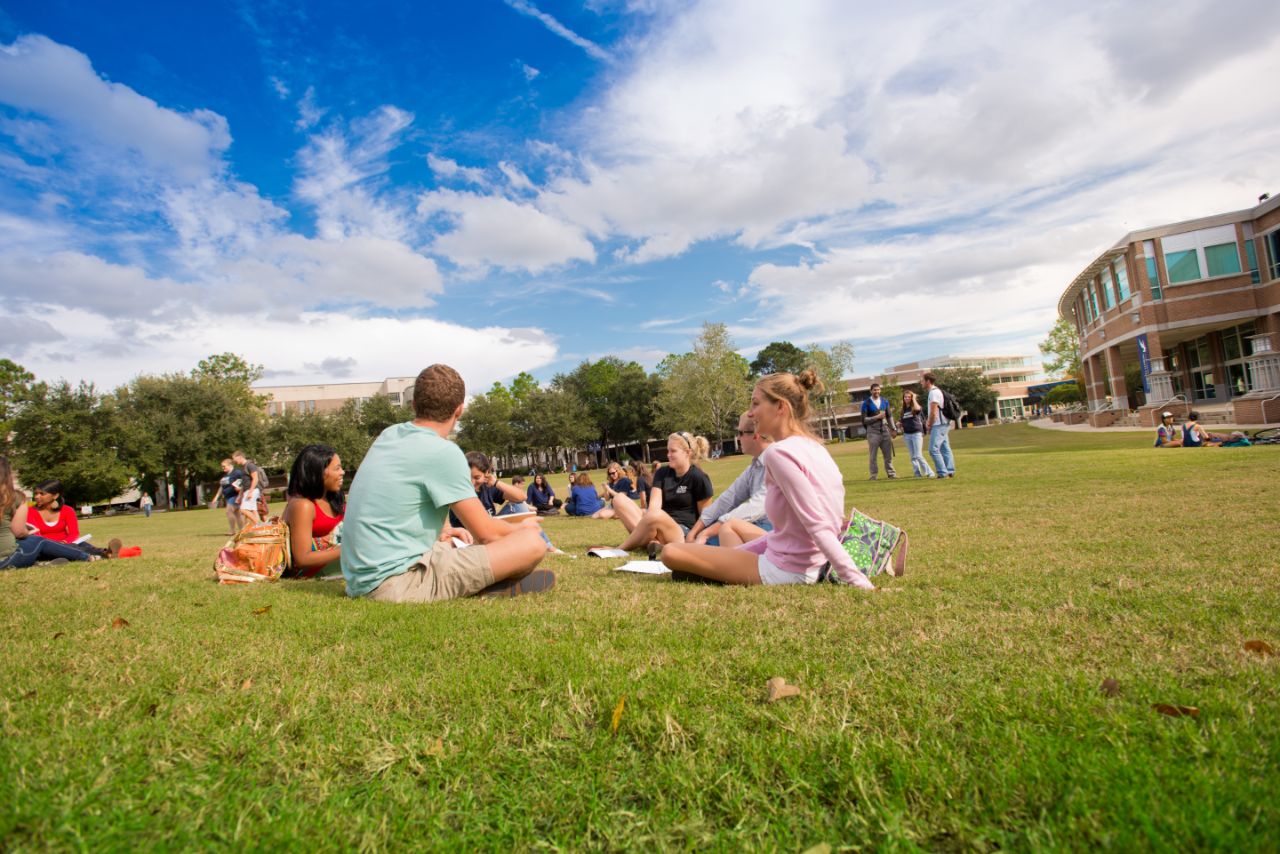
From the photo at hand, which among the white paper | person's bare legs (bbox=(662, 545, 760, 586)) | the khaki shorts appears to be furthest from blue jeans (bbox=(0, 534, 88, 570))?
person's bare legs (bbox=(662, 545, 760, 586))

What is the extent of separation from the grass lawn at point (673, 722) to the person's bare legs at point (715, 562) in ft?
1.48

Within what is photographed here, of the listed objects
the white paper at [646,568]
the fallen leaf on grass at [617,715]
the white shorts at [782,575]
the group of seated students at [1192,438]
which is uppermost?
the fallen leaf on grass at [617,715]

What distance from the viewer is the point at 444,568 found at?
4.55m

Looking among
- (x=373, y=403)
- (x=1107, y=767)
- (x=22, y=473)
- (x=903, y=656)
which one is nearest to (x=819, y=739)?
(x=1107, y=767)

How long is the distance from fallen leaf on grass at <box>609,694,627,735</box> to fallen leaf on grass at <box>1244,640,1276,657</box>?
7.90 ft

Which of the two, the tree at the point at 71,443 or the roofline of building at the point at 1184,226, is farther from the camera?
the tree at the point at 71,443

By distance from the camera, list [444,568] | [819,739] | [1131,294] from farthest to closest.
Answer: [1131,294], [444,568], [819,739]

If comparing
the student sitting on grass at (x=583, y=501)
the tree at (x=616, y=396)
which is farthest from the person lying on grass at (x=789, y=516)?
the tree at (x=616, y=396)

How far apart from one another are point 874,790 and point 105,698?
270 cm

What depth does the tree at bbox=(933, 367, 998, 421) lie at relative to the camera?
9762 centimetres

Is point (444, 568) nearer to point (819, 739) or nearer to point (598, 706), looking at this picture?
point (598, 706)

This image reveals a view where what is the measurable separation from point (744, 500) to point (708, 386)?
55.9 meters

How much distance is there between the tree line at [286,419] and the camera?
149 feet

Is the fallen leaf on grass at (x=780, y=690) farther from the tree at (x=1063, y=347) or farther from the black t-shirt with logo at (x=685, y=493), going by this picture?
the tree at (x=1063, y=347)
